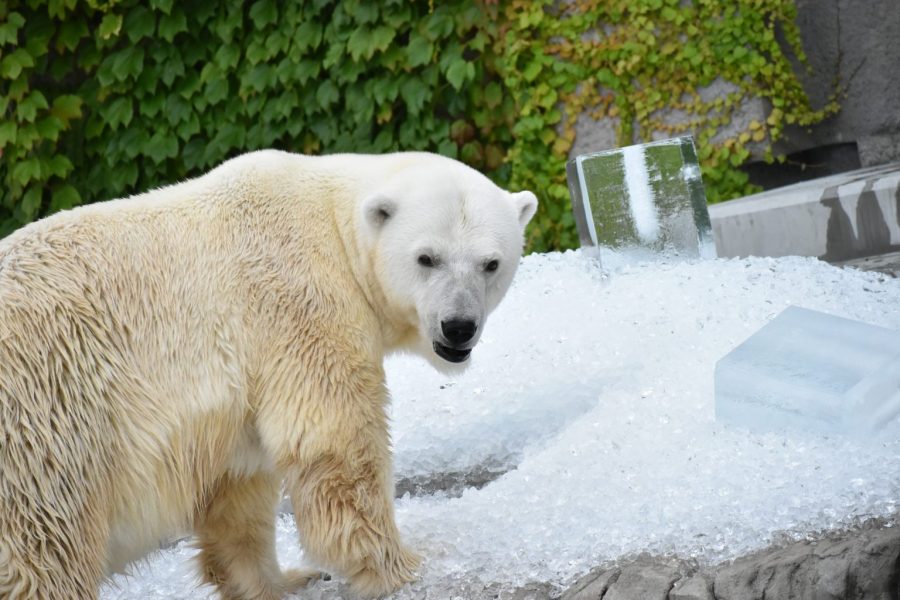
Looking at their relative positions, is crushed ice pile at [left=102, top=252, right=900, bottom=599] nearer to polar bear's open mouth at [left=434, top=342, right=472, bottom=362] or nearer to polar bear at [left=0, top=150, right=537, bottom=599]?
polar bear at [left=0, top=150, right=537, bottom=599]

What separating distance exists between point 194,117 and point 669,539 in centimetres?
561

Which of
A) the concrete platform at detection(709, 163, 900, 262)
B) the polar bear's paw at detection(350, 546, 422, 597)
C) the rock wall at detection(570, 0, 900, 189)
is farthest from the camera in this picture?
the rock wall at detection(570, 0, 900, 189)

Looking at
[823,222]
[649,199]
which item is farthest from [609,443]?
[823,222]

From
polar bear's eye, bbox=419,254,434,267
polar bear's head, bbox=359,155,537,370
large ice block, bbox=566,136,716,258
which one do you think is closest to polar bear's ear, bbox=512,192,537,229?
polar bear's head, bbox=359,155,537,370

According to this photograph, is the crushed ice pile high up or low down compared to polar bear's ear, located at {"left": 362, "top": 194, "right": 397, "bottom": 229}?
down

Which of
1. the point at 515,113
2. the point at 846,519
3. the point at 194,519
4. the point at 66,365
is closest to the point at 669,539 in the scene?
the point at 846,519

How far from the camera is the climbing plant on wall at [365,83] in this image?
664cm

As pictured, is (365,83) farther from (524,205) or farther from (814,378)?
(814,378)

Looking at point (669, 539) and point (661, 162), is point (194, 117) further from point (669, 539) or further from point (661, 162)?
point (669, 539)

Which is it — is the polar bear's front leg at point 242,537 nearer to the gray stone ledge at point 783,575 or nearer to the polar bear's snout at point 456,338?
the polar bear's snout at point 456,338

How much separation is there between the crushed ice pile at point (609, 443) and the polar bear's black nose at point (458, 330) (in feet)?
2.00

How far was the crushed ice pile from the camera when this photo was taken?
2895 mm

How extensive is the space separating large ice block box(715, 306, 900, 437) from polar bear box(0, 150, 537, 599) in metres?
0.84

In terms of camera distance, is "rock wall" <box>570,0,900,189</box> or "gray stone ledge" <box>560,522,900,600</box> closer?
"gray stone ledge" <box>560,522,900,600</box>
